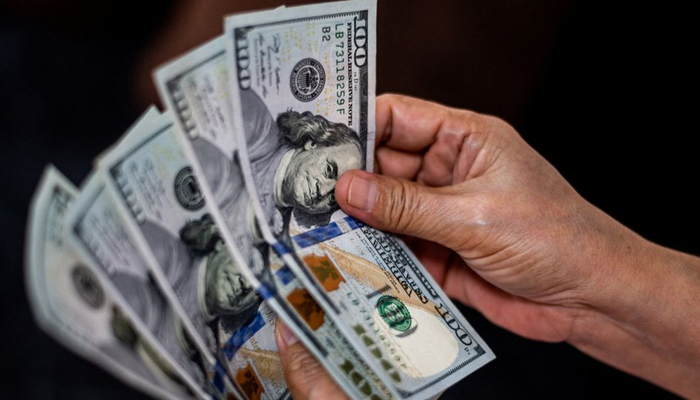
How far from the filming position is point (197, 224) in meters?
0.75

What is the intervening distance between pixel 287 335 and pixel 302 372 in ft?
0.17

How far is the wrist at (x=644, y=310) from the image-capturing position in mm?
959

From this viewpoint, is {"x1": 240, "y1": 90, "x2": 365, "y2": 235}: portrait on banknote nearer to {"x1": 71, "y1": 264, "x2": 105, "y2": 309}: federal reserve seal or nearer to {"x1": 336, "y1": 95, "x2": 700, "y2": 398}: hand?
{"x1": 336, "y1": 95, "x2": 700, "y2": 398}: hand

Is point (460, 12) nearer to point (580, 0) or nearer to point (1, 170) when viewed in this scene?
point (580, 0)

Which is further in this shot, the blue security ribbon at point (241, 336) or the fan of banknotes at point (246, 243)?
the blue security ribbon at point (241, 336)

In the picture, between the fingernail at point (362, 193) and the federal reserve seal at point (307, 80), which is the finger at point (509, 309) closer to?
the fingernail at point (362, 193)

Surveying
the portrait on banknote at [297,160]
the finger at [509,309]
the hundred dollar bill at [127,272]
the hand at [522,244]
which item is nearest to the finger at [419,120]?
the hand at [522,244]

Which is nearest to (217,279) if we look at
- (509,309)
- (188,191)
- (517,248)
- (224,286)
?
(224,286)

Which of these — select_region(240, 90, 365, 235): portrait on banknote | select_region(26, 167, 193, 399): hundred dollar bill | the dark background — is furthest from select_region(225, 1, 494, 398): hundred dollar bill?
select_region(26, 167, 193, 399): hundred dollar bill

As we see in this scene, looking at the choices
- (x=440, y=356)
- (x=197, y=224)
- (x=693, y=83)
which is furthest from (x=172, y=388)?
(x=693, y=83)

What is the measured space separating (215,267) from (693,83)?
3.18ft

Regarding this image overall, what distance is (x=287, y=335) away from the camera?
2.67 feet

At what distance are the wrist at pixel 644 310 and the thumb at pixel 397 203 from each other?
248 mm

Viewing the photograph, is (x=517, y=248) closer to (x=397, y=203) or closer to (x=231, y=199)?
(x=397, y=203)
